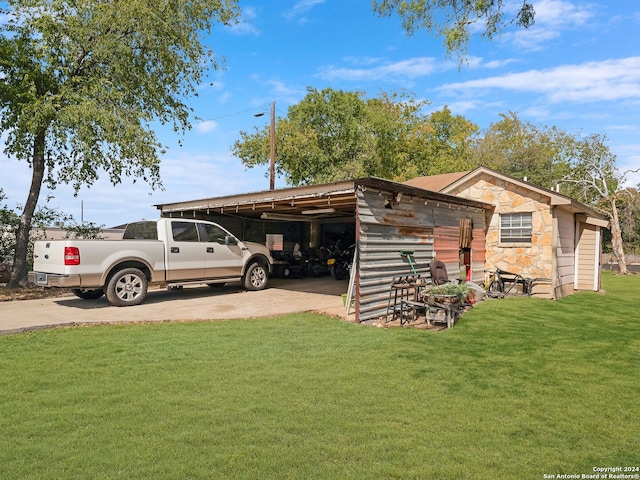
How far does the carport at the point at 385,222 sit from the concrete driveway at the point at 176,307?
3.37 feet

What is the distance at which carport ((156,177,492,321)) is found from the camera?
8.01 meters

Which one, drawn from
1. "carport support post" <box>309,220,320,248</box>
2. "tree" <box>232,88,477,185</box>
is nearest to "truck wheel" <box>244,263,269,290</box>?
"carport support post" <box>309,220,320,248</box>

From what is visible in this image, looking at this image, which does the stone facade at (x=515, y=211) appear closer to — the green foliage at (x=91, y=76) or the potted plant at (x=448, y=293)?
the potted plant at (x=448, y=293)

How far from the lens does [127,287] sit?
28.8 ft

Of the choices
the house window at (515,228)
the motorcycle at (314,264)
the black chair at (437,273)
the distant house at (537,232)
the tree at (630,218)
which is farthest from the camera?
the tree at (630,218)

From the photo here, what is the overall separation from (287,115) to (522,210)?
738 inches

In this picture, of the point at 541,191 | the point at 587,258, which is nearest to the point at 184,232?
the point at 541,191

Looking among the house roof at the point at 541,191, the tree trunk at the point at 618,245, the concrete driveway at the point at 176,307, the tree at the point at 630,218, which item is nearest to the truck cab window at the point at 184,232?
the concrete driveway at the point at 176,307

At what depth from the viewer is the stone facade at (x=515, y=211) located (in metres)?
12.0

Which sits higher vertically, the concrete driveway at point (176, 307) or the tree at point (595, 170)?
the tree at point (595, 170)

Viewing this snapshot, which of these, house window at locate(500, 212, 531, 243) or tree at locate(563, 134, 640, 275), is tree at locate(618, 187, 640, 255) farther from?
house window at locate(500, 212, 531, 243)

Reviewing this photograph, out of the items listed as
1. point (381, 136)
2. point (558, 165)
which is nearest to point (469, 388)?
point (381, 136)

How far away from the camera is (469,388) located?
4211mm

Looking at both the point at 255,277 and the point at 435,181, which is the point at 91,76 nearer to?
the point at 255,277
